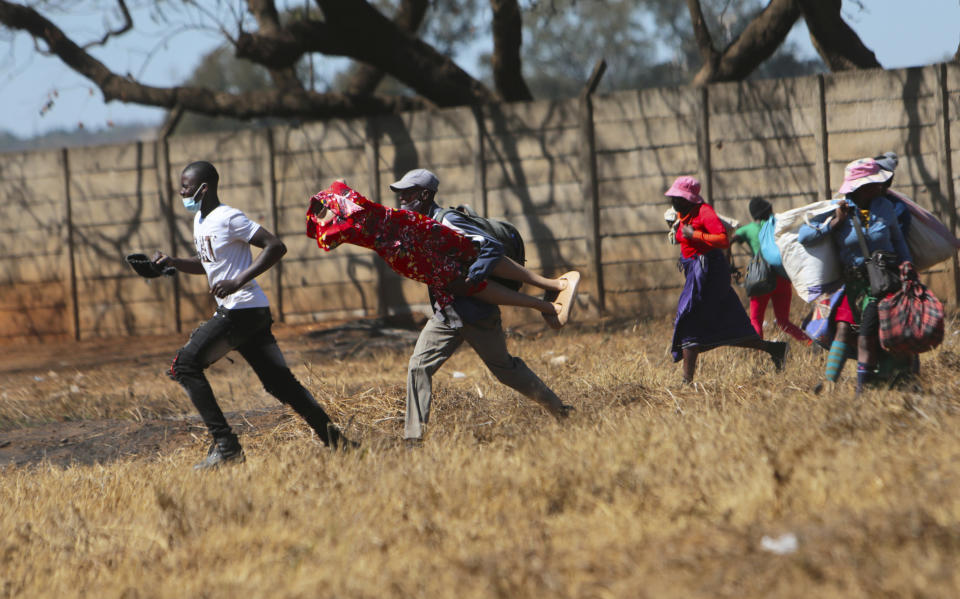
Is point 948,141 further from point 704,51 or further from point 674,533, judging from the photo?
point 674,533

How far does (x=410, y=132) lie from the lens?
41.0 ft

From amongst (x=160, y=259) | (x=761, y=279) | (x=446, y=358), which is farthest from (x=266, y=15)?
(x=446, y=358)

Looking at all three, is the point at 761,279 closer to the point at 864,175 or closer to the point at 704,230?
the point at 704,230

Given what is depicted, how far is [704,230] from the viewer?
6.87 m

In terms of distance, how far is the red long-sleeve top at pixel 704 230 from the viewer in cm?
680

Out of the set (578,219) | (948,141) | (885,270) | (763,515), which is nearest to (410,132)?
(578,219)

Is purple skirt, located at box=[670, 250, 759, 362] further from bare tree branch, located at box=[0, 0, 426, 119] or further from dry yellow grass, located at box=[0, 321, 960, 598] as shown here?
bare tree branch, located at box=[0, 0, 426, 119]

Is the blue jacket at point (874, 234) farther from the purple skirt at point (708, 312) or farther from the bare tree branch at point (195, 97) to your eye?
the bare tree branch at point (195, 97)

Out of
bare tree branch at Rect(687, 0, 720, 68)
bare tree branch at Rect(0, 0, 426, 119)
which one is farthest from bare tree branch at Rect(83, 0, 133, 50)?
bare tree branch at Rect(687, 0, 720, 68)

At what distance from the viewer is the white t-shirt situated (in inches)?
226

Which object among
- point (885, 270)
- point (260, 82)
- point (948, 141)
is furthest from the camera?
point (260, 82)

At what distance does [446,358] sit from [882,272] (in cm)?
243

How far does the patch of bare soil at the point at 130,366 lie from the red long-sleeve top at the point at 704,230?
301 centimetres

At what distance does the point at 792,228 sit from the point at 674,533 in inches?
137
